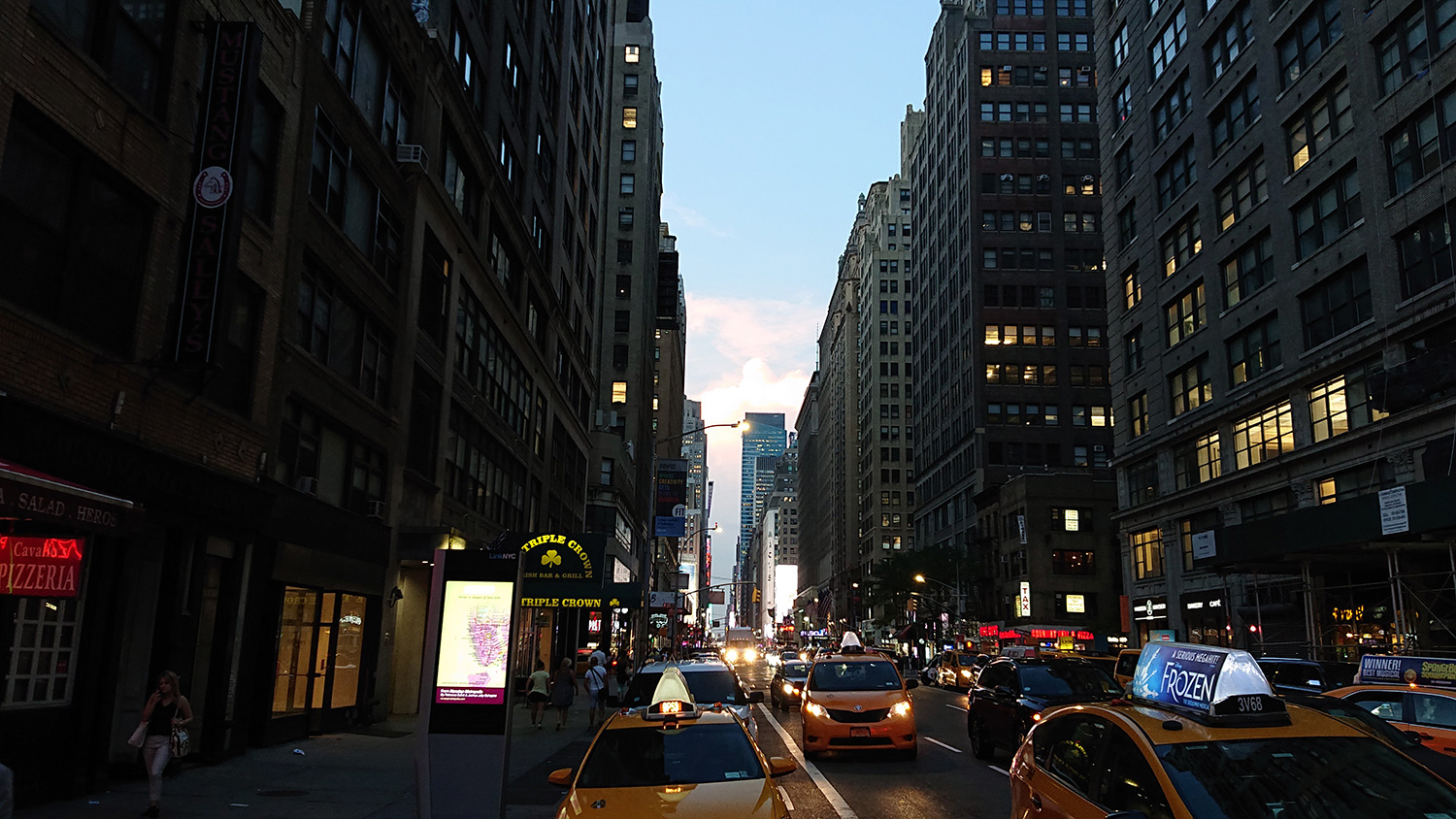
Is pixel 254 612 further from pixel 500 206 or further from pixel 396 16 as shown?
pixel 500 206

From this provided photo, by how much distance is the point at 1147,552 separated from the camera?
51281mm

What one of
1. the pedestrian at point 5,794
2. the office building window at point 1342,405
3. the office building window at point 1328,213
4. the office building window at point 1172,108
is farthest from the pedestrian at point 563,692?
the office building window at point 1172,108

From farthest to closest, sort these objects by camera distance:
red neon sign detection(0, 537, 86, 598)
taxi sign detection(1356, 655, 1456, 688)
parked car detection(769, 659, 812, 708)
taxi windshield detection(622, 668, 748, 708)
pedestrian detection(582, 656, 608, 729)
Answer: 1. parked car detection(769, 659, 812, 708)
2. pedestrian detection(582, 656, 608, 729)
3. taxi windshield detection(622, 668, 748, 708)
4. taxi sign detection(1356, 655, 1456, 688)
5. red neon sign detection(0, 537, 86, 598)

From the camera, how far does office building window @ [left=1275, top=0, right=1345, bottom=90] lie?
36250 millimetres

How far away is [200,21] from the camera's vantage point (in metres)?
15.5

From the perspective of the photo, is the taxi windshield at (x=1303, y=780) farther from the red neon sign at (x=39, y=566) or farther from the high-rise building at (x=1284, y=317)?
the high-rise building at (x=1284, y=317)

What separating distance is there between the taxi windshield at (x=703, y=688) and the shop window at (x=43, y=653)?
24.7ft

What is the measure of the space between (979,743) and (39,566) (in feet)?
48.8

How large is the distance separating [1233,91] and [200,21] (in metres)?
42.0

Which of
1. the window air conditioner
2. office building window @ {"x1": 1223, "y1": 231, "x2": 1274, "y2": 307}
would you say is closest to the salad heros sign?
the window air conditioner

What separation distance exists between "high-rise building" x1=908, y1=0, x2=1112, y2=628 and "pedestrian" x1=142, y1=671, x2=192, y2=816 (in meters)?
79.9

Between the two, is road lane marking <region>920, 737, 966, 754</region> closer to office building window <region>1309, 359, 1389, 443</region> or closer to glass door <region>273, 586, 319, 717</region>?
glass door <region>273, 586, 319, 717</region>

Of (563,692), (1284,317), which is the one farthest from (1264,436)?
(563,692)

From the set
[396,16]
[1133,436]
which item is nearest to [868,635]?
[1133,436]
